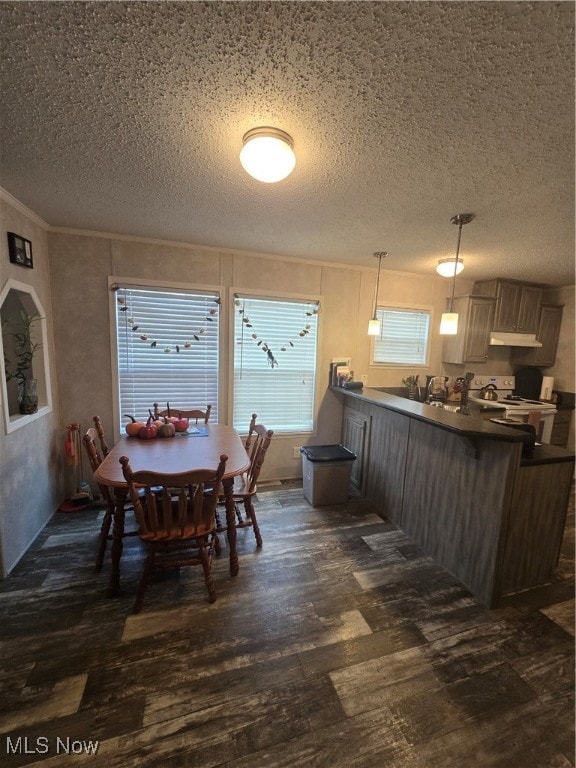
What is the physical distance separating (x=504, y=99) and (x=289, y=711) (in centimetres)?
261

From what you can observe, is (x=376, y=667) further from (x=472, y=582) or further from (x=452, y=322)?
(x=452, y=322)

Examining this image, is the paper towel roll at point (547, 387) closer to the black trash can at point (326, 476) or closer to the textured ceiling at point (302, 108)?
the textured ceiling at point (302, 108)

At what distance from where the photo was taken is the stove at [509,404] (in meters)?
3.84

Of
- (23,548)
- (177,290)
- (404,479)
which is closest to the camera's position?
(23,548)

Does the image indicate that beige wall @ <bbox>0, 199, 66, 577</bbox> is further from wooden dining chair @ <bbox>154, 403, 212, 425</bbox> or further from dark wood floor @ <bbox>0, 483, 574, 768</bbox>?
wooden dining chair @ <bbox>154, 403, 212, 425</bbox>

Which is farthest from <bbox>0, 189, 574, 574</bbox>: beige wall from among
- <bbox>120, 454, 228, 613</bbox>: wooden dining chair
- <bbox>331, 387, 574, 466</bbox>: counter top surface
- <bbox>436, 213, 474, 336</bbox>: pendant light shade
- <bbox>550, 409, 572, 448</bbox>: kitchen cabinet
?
<bbox>331, 387, 574, 466</bbox>: counter top surface

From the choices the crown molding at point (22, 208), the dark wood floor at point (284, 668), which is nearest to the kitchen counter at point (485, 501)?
the dark wood floor at point (284, 668)

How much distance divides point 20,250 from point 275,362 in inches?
91.8

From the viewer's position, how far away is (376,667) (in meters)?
1.54

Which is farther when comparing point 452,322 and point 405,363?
point 405,363

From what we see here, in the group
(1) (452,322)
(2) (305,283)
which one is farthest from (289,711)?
(2) (305,283)

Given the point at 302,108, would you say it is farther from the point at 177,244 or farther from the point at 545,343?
the point at 545,343

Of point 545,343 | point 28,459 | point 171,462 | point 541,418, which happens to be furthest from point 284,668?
point 545,343

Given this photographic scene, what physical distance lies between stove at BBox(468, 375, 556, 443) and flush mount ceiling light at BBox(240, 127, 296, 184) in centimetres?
379
